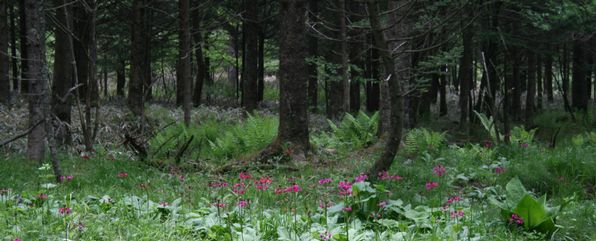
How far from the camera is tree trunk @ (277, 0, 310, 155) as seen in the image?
336 inches

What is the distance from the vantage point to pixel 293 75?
862cm

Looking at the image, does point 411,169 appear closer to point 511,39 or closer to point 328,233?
point 328,233

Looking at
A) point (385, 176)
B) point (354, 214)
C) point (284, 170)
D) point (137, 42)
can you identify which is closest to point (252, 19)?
point (137, 42)

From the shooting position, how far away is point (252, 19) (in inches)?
671

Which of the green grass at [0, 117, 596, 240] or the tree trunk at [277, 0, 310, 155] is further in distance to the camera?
the tree trunk at [277, 0, 310, 155]

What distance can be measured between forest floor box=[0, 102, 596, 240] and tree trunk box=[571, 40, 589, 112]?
11555mm

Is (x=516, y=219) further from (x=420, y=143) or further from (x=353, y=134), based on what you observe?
(x=353, y=134)

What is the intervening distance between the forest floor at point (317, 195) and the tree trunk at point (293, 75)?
652 mm

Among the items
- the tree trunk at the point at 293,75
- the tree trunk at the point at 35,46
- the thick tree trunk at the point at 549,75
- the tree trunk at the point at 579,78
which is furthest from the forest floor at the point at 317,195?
the thick tree trunk at the point at 549,75

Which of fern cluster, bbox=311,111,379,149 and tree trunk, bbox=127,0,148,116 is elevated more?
tree trunk, bbox=127,0,148,116

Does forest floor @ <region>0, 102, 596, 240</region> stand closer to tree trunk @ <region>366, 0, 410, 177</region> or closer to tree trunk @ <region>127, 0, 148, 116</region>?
tree trunk @ <region>366, 0, 410, 177</region>

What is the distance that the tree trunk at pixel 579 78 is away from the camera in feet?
68.7

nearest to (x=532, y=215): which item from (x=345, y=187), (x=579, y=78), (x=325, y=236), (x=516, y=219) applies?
(x=516, y=219)

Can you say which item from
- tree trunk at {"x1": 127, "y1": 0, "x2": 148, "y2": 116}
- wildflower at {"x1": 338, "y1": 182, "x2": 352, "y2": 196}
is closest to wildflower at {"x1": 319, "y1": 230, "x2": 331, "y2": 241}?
wildflower at {"x1": 338, "y1": 182, "x2": 352, "y2": 196}
